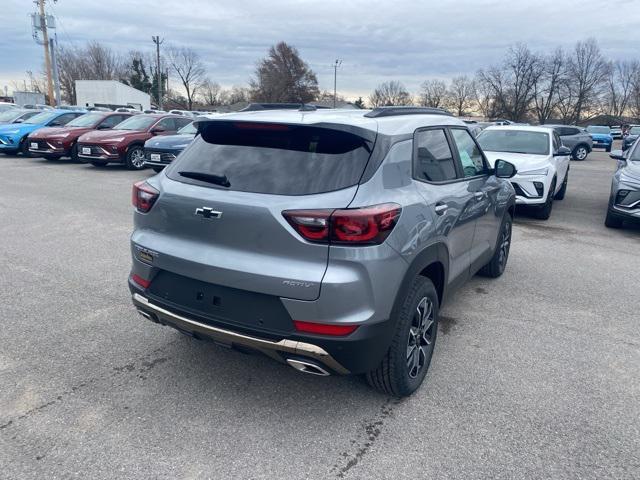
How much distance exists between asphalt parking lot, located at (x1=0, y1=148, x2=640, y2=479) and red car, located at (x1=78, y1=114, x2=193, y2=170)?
9.11m

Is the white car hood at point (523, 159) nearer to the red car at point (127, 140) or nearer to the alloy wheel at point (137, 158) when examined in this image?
the red car at point (127, 140)

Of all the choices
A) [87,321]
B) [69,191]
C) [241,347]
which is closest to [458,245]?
[241,347]

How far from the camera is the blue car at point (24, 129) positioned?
1650cm

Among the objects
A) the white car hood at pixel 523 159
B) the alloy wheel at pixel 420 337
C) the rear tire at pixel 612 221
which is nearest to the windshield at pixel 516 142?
the white car hood at pixel 523 159

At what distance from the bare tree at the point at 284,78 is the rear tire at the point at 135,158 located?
64.2 metres

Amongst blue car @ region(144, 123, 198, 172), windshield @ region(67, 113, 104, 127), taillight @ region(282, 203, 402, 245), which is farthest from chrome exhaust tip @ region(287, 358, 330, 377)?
windshield @ region(67, 113, 104, 127)

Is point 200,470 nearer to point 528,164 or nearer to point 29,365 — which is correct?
point 29,365

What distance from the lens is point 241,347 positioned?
2697 mm

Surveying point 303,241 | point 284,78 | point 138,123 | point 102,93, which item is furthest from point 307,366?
point 284,78

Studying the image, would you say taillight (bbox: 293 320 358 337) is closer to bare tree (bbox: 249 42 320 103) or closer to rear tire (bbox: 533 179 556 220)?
rear tire (bbox: 533 179 556 220)

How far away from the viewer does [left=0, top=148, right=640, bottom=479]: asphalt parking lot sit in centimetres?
254

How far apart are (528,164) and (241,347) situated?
7.62 m

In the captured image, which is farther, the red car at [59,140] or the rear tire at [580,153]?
the rear tire at [580,153]

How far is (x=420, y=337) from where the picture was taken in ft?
10.5
